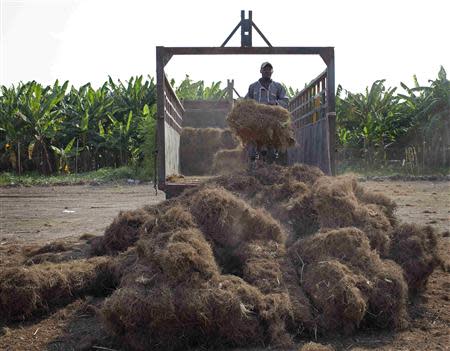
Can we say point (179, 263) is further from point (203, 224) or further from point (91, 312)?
point (91, 312)

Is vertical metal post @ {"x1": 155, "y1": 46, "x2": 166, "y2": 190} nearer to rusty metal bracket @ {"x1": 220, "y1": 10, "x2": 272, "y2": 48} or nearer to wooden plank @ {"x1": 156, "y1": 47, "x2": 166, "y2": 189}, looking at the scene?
wooden plank @ {"x1": 156, "y1": 47, "x2": 166, "y2": 189}

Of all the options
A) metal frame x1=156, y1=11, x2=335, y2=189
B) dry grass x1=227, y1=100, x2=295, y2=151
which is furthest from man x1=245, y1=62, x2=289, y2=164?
dry grass x1=227, y1=100, x2=295, y2=151

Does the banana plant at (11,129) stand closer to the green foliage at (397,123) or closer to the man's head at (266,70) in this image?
the green foliage at (397,123)

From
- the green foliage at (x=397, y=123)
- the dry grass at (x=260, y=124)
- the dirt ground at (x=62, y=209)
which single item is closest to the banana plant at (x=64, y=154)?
the dirt ground at (x=62, y=209)

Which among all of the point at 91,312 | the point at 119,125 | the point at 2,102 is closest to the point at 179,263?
the point at 91,312

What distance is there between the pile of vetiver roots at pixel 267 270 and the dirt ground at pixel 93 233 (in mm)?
226

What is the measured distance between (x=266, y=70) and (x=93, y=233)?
4.03m

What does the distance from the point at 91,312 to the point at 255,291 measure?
1.70 metres

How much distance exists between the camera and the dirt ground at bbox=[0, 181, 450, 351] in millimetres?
4223

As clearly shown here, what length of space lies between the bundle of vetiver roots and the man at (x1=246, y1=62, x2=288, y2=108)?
9.55 feet

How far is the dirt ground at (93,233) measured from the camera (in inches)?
166

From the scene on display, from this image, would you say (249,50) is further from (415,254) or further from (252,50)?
(415,254)

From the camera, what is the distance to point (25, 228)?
396 inches

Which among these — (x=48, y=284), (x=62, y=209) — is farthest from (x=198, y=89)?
(x=48, y=284)
